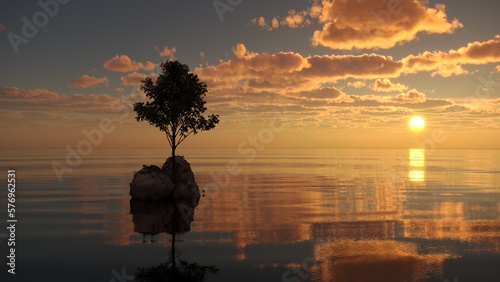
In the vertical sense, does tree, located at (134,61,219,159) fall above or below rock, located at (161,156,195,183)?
above

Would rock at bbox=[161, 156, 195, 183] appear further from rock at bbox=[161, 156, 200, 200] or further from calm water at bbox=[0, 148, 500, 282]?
calm water at bbox=[0, 148, 500, 282]

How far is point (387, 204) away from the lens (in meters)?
36.2

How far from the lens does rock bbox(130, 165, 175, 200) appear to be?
38.5 meters

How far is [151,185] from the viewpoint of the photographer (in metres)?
38.6

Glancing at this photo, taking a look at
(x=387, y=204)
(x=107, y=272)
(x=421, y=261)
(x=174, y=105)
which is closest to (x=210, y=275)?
(x=107, y=272)

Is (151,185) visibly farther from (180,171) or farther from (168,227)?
(168,227)

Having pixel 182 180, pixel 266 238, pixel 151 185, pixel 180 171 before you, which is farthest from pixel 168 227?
pixel 180 171

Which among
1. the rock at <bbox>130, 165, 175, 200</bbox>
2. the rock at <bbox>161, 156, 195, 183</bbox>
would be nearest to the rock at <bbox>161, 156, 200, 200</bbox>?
the rock at <bbox>161, 156, 195, 183</bbox>

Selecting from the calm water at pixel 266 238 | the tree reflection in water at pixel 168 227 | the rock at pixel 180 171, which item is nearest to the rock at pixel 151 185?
the tree reflection in water at pixel 168 227

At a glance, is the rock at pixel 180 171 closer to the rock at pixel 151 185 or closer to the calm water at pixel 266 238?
the rock at pixel 151 185

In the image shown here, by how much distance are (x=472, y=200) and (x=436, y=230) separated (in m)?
17.5

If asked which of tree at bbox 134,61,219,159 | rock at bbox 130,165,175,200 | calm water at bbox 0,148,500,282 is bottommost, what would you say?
calm water at bbox 0,148,500,282

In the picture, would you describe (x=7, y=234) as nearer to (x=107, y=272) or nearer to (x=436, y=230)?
(x=107, y=272)

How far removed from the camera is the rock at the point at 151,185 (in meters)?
38.5
